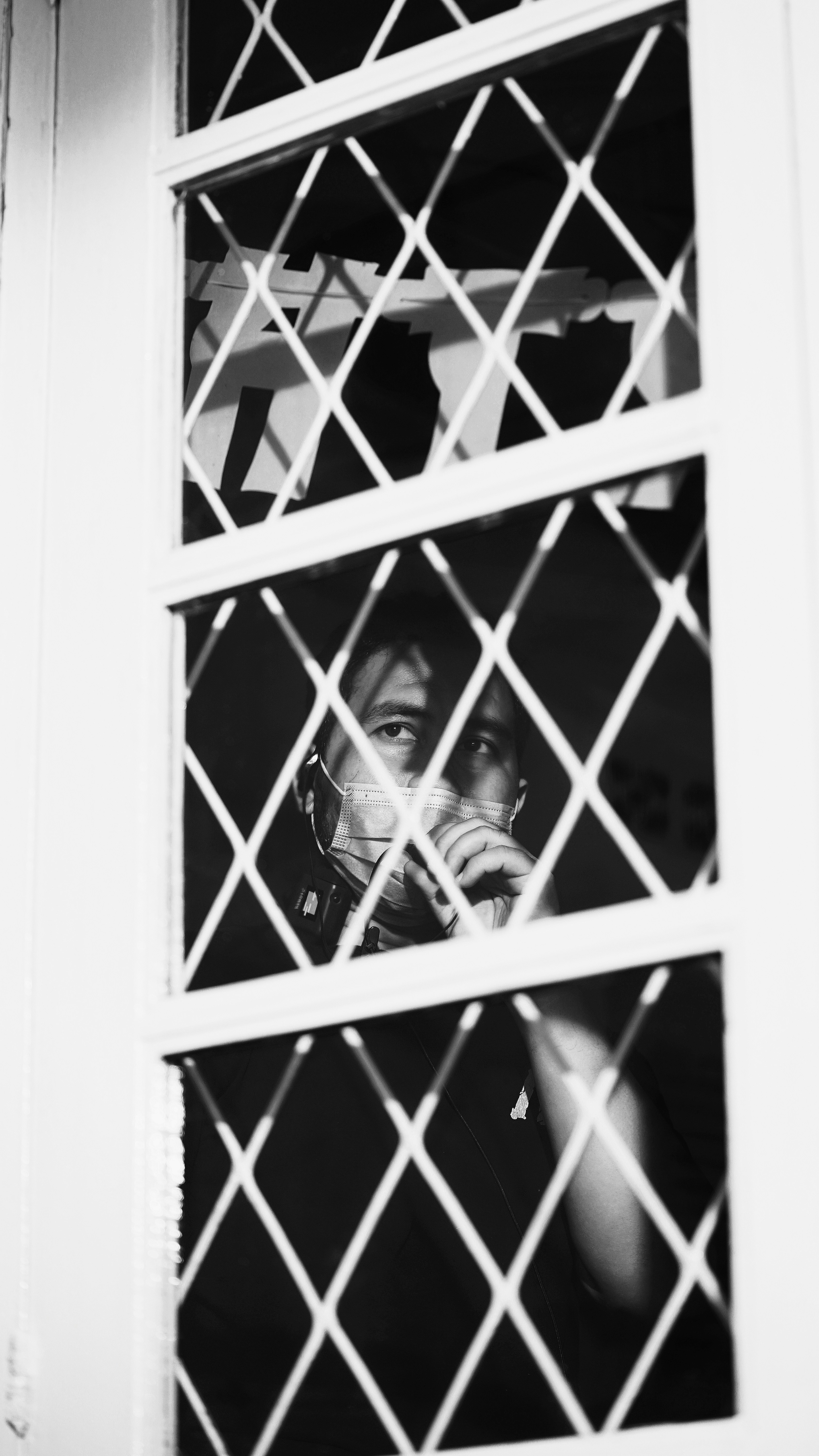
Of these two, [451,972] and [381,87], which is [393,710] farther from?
[451,972]

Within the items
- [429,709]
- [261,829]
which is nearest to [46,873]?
[261,829]

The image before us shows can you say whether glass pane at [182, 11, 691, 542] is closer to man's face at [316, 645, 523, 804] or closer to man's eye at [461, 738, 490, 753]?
man's face at [316, 645, 523, 804]

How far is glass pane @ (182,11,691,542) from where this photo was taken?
43.4 inches

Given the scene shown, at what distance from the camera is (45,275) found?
1.26 m

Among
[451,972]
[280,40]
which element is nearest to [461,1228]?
[451,972]

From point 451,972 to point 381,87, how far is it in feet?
2.42

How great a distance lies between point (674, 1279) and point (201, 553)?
103 centimetres

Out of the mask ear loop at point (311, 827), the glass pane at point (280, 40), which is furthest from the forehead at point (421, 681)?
the glass pane at point (280, 40)

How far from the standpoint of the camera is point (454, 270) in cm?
164

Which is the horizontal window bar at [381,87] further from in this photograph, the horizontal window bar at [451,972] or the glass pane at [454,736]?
the horizontal window bar at [451,972]

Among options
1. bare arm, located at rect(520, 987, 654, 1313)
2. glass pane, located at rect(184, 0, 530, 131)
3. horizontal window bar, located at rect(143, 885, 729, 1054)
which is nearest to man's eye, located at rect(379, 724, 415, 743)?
bare arm, located at rect(520, 987, 654, 1313)

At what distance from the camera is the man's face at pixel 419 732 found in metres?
2.27

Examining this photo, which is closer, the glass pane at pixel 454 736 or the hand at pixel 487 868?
the glass pane at pixel 454 736

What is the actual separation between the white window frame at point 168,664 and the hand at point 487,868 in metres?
0.61
